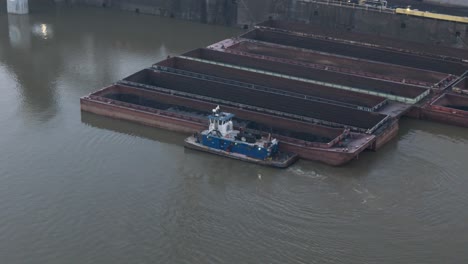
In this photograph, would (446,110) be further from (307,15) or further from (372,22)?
(307,15)

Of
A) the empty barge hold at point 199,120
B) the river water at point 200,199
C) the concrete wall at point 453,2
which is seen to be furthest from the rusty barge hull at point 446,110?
the concrete wall at point 453,2

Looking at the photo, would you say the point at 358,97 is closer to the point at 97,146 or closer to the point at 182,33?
the point at 97,146

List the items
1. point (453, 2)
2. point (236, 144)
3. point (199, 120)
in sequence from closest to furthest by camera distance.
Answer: point (236, 144) < point (199, 120) < point (453, 2)

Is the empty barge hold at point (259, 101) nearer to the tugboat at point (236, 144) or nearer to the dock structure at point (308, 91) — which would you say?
the dock structure at point (308, 91)

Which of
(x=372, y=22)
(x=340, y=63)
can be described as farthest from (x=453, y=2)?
(x=340, y=63)

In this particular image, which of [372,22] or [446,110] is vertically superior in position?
[372,22]
